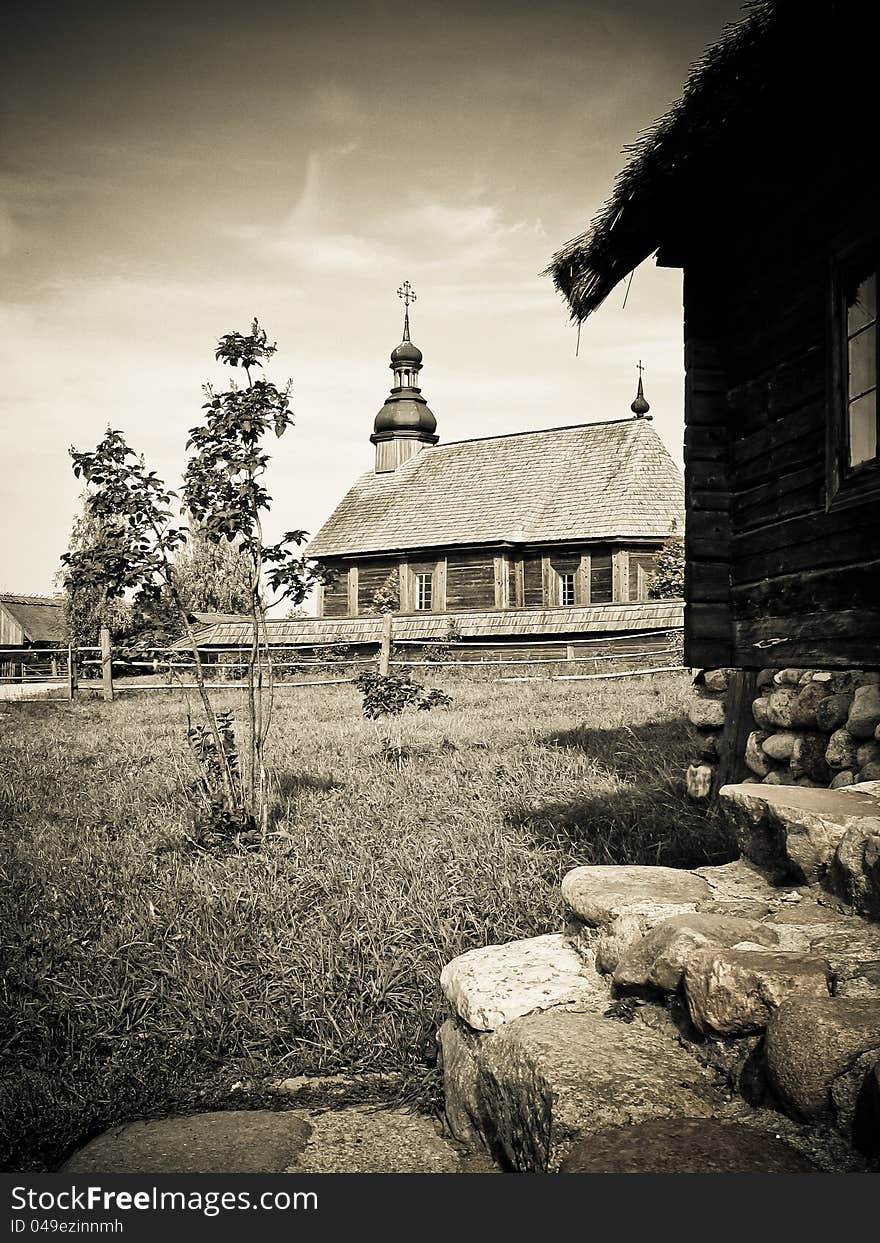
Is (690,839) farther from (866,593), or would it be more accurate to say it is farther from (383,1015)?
(383,1015)

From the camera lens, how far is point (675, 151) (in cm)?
447

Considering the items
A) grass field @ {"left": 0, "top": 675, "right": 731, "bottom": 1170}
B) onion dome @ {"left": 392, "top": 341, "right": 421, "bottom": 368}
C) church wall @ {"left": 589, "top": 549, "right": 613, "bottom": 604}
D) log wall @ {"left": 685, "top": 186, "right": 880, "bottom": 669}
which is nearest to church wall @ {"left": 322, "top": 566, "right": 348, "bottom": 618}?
church wall @ {"left": 589, "top": 549, "right": 613, "bottom": 604}

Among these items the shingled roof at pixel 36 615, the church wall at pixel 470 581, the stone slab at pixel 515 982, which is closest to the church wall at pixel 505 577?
the church wall at pixel 470 581

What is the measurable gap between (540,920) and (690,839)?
3.97 ft

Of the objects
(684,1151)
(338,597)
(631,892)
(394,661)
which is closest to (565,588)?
(338,597)

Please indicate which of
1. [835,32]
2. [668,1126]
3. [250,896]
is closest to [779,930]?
[668,1126]

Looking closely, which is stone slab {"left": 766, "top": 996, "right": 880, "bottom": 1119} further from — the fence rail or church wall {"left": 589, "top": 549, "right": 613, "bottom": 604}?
church wall {"left": 589, "top": 549, "right": 613, "bottom": 604}

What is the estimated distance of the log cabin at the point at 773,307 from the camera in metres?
4.11

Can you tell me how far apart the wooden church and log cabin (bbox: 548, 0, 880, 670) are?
14156 millimetres

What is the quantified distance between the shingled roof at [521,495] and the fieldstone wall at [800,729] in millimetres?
17663

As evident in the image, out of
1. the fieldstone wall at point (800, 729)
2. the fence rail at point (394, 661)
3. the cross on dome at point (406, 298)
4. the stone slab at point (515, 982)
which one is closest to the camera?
the stone slab at point (515, 982)

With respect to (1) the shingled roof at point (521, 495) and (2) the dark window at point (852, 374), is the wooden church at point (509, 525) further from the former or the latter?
(2) the dark window at point (852, 374)

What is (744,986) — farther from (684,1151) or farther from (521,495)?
(521,495)

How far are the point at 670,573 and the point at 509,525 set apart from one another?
183 inches
